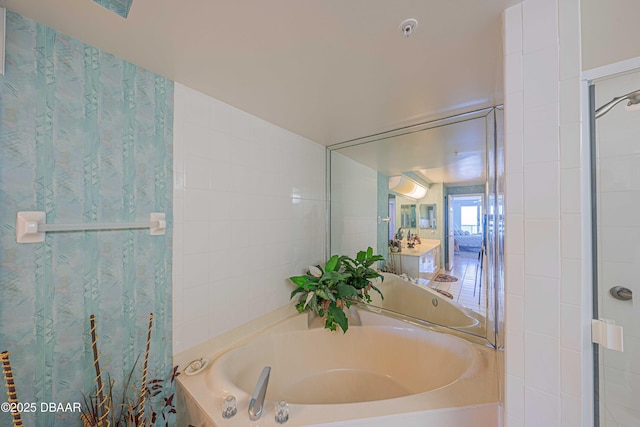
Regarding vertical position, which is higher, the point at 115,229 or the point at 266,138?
the point at 266,138

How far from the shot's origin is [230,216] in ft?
5.03

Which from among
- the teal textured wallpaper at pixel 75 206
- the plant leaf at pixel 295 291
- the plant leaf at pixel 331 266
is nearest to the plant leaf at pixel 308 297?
the plant leaf at pixel 295 291

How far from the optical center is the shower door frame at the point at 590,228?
66 centimetres

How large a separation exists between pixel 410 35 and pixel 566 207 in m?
0.82

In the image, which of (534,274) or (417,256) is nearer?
(534,274)

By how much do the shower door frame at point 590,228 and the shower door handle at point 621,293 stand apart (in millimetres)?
83

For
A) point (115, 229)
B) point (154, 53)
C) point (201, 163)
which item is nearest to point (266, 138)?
point (201, 163)

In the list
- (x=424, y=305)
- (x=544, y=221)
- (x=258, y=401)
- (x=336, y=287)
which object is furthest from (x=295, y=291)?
(x=544, y=221)

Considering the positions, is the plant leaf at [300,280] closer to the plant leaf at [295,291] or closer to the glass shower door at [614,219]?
the plant leaf at [295,291]

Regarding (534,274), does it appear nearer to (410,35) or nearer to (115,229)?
(410,35)

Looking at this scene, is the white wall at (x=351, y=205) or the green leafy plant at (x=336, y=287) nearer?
the green leafy plant at (x=336, y=287)

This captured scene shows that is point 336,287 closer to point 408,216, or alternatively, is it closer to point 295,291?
point 295,291

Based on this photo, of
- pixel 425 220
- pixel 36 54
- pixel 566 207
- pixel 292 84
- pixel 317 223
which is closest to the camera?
pixel 566 207

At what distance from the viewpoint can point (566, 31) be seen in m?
0.68
